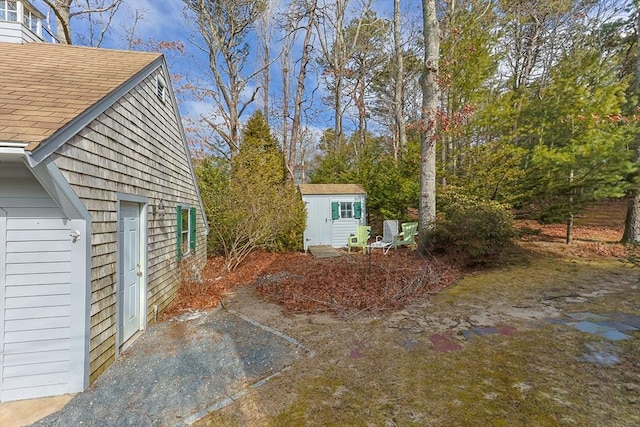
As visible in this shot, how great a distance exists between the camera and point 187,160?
263 inches

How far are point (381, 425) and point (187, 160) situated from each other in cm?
640

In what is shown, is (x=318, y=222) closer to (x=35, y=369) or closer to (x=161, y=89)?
(x=161, y=89)

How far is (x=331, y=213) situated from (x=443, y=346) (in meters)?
7.94

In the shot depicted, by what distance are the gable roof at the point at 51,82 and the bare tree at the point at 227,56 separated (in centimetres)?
912

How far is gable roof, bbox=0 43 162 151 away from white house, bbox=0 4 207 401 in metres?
0.01

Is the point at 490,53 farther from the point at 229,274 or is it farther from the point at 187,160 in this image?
the point at 229,274

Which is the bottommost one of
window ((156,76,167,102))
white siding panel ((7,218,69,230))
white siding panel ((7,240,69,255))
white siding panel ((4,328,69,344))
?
white siding panel ((4,328,69,344))

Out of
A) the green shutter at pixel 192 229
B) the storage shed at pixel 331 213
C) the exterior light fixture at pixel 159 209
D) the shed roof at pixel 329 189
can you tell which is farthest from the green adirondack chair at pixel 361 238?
the exterior light fixture at pixel 159 209

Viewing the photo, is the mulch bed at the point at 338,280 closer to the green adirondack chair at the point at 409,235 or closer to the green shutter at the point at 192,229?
the green adirondack chair at the point at 409,235

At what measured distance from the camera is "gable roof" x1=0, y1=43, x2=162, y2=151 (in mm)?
2344

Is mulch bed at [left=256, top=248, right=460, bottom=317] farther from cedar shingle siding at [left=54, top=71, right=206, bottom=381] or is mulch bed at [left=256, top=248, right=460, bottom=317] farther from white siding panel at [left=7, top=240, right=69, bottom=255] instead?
white siding panel at [left=7, top=240, right=69, bottom=255]

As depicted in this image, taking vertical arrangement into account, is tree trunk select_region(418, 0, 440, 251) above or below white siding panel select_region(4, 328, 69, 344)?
above

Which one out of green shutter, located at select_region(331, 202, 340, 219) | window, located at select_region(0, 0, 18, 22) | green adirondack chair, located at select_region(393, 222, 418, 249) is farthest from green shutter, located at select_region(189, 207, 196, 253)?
green adirondack chair, located at select_region(393, 222, 418, 249)

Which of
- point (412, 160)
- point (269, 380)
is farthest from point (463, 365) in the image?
point (412, 160)
